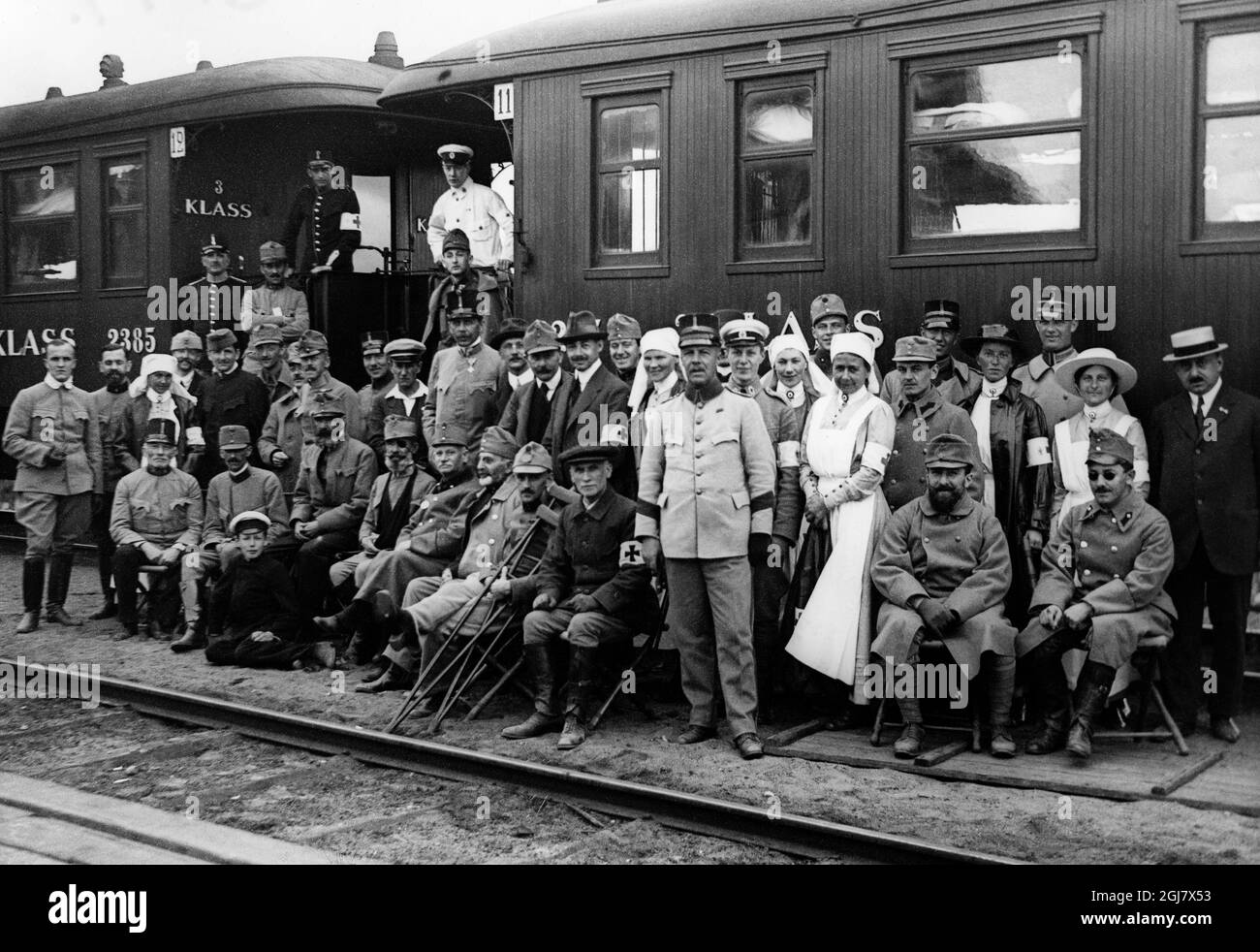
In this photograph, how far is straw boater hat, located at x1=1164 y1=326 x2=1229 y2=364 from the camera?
7020mm

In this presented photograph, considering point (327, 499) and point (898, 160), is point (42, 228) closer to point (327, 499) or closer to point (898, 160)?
point (327, 499)

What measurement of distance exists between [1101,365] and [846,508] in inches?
58.0

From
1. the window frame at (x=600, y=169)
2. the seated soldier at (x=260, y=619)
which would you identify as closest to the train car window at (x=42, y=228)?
the seated soldier at (x=260, y=619)

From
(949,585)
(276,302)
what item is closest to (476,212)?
(276,302)

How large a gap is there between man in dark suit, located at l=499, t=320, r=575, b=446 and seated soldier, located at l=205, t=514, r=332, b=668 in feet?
6.04

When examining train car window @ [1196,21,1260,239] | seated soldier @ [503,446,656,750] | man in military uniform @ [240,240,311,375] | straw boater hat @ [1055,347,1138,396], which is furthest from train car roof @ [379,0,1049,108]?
seated soldier @ [503,446,656,750]

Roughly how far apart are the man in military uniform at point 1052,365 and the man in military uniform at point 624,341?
235cm

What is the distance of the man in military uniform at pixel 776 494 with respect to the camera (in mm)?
7613

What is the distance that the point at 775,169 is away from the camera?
28.9 feet

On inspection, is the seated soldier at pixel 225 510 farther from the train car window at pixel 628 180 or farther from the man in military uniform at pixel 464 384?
the train car window at pixel 628 180

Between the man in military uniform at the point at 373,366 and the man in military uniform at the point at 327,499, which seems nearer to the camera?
the man in military uniform at the point at 327,499

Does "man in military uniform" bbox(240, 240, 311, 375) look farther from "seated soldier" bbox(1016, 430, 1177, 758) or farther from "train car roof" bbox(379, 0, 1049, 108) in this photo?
"seated soldier" bbox(1016, 430, 1177, 758)
